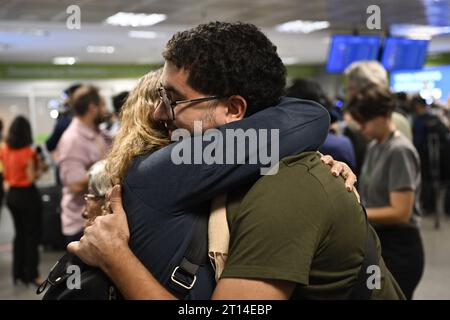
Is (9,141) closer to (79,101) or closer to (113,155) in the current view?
(79,101)

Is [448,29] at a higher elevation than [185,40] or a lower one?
higher

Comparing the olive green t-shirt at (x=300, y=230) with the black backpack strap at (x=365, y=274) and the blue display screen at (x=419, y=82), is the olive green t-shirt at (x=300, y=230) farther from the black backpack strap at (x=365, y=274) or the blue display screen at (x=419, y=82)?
the blue display screen at (x=419, y=82)

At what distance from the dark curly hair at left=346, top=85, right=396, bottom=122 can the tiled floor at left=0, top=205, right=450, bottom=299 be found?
2.35 m

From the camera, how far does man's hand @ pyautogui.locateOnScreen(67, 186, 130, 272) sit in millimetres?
1085

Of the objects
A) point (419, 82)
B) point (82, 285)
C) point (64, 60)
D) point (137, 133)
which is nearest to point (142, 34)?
point (64, 60)

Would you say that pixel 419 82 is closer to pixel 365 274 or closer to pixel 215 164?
pixel 365 274

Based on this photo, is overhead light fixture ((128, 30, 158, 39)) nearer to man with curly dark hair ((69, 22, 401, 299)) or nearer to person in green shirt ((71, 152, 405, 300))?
man with curly dark hair ((69, 22, 401, 299))

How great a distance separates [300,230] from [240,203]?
134 mm

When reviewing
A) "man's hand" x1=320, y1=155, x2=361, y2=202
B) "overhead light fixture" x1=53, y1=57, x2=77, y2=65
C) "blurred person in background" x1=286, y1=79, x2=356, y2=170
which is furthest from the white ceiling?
"man's hand" x1=320, y1=155, x2=361, y2=202

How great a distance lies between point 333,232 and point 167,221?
0.32 meters

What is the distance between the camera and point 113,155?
1.28 meters

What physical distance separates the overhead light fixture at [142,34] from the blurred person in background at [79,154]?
6626mm

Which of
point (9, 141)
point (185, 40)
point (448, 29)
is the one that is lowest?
point (9, 141)

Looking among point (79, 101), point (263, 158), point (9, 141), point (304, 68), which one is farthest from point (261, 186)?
point (304, 68)
